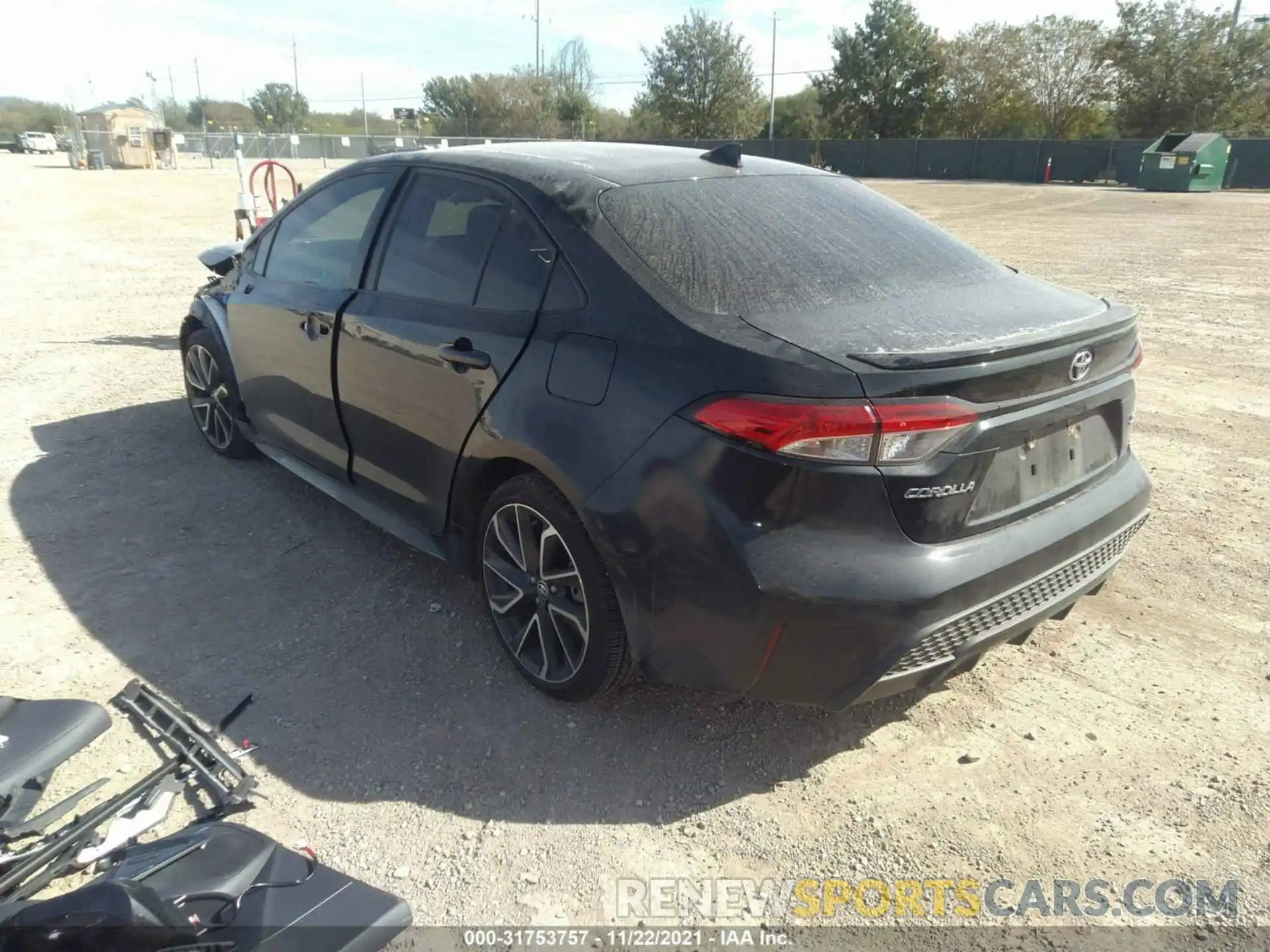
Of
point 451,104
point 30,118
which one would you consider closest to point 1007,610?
point 451,104

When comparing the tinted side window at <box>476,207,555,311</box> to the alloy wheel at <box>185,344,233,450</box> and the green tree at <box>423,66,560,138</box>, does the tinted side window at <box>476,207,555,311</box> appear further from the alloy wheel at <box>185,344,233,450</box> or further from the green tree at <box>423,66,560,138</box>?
the green tree at <box>423,66,560,138</box>

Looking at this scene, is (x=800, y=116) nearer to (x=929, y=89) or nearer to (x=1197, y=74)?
(x=929, y=89)

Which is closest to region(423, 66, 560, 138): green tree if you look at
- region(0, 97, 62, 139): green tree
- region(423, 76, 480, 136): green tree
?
region(423, 76, 480, 136): green tree

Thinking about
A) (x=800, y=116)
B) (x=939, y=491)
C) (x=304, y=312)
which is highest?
(x=800, y=116)

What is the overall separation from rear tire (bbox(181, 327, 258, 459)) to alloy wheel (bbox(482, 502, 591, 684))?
2385mm

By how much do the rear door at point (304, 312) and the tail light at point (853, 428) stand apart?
6.96ft

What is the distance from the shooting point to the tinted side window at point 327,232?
3.77m

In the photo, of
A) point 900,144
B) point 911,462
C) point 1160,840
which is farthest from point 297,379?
point 900,144

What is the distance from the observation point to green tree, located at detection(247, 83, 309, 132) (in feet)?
307

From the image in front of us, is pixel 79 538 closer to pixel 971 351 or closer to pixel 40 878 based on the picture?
pixel 40 878

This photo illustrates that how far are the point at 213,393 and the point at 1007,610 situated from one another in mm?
4345

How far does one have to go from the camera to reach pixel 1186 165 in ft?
102

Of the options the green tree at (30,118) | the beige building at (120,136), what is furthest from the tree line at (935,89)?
the green tree at (30,118)

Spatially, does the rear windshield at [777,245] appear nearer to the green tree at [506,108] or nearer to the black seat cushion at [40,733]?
the black seat cushion at [40,733]
